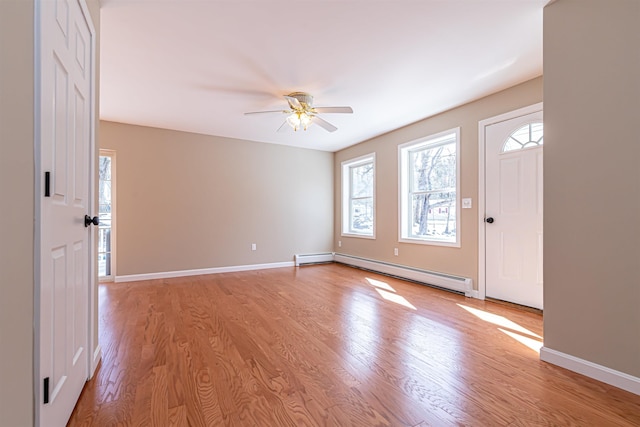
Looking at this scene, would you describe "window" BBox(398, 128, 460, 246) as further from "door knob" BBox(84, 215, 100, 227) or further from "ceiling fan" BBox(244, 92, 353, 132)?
"door knob" BBox(84, 215, 100, 227)

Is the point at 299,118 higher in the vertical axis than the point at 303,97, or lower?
lower

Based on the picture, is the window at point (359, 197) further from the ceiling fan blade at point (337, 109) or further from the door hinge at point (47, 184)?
the door hinge at point (47, 184)

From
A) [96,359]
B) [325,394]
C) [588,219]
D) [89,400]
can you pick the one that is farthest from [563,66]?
[96,359]

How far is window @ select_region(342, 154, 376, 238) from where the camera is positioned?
558 cm

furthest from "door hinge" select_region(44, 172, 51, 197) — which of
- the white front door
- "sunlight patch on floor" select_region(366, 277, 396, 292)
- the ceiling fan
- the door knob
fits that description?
"sunlight patch on floor" select_region(366, 277, 396, 292)

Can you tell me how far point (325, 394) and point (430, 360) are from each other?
0.83 m

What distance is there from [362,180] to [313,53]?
3539 mm

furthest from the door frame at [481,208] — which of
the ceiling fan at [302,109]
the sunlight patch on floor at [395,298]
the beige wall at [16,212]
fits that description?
the beige wall at [16,212]

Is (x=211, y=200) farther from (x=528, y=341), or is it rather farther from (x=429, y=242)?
(x=528, y=341)

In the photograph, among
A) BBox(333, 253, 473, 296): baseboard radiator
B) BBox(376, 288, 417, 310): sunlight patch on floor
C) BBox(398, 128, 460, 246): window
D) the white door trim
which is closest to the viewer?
the white door trim

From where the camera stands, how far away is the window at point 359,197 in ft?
18.3

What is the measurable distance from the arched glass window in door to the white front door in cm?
386

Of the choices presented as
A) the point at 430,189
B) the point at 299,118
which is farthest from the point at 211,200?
the point at 430,189

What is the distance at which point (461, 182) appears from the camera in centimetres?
379
